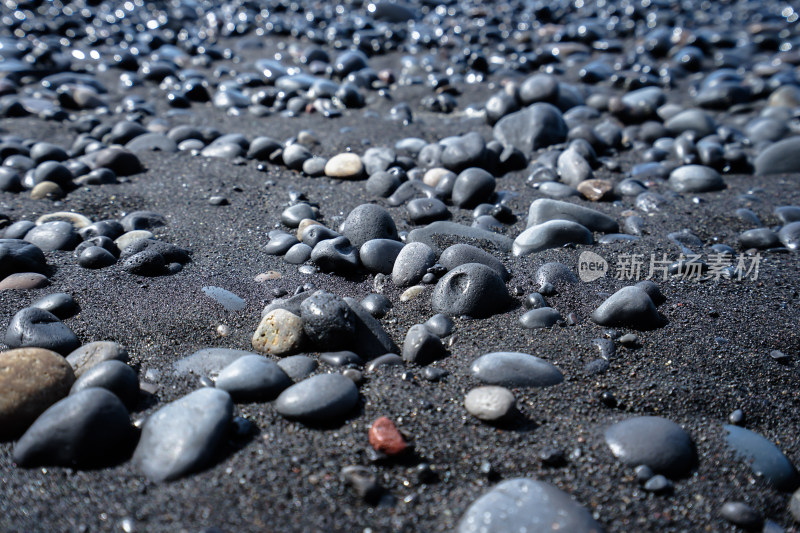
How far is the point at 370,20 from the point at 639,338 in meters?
7.08

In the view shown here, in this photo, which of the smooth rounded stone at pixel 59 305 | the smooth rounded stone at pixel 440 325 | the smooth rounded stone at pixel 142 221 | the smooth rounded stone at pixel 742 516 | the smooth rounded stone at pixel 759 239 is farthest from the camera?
the smooth rounded stone at pixel 142 221

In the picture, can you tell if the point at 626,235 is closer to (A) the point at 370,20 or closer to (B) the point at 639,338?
(B) the point at 639,338

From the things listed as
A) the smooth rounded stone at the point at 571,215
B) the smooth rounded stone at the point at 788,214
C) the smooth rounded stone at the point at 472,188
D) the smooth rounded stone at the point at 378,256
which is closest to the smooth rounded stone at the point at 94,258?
the smooth rounded stone at the point at 378,256

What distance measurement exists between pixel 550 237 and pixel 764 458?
4.32 ft

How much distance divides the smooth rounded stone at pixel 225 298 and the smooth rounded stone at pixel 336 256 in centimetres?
38

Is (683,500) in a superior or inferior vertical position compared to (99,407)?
inferior

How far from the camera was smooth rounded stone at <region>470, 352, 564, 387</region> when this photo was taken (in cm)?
193

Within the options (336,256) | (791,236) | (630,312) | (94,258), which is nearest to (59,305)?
(94,258)

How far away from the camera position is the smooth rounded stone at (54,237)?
2.82 m

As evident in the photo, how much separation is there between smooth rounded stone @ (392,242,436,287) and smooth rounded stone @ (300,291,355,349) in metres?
0.46

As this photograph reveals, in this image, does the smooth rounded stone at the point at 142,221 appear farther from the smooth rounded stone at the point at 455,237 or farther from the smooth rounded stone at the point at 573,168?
the smooth rounded stone at the point at 573,168

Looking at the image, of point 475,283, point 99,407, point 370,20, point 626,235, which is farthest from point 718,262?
point 370,20

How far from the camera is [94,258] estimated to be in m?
2.65

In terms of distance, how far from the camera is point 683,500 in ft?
5.22
